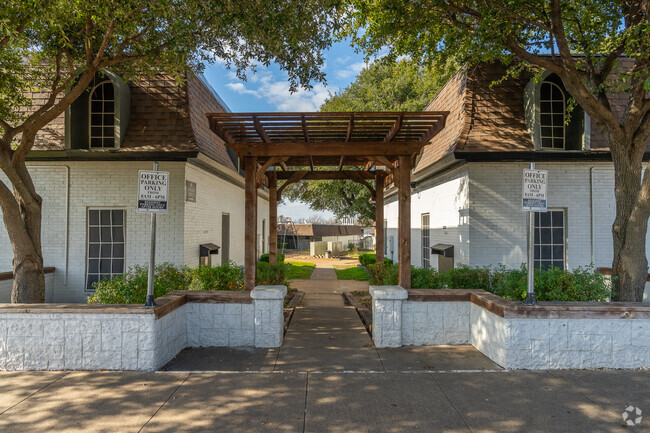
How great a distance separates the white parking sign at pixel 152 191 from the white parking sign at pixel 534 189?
5.15 meters

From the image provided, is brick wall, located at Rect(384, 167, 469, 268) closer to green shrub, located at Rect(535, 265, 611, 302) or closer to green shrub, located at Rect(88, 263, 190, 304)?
green shrub, located at Rect(535, 265, 611, 302)

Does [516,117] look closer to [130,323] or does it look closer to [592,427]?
[592,427]

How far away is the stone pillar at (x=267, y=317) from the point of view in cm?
601

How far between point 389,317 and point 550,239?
214 inches

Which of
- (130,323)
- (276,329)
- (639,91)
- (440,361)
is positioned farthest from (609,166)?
(130,323)

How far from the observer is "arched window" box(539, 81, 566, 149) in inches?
352

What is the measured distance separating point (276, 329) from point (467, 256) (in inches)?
195

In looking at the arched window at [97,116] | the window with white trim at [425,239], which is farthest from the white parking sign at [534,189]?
the arched window at [97,116]

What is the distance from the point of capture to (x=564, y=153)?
8562 mm

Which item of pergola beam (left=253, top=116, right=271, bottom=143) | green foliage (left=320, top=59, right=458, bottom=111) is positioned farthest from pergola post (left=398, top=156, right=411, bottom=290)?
green foliage (left=320, top=59, right=458, bottom=111)

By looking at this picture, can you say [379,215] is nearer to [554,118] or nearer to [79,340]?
[554,118]

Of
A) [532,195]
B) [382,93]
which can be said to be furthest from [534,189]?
[382,93]

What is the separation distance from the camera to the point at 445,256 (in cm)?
928

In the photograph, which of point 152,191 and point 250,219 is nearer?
point 152,191
